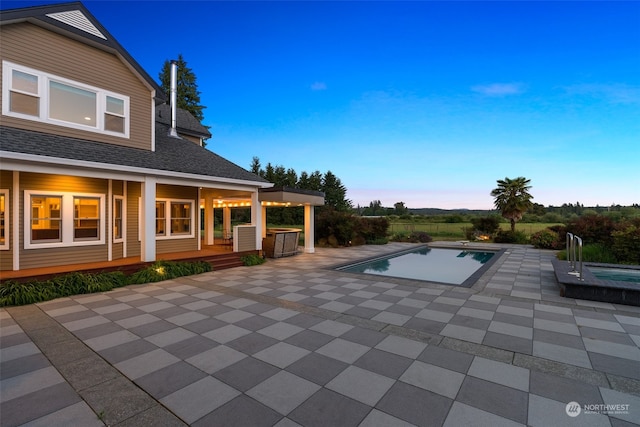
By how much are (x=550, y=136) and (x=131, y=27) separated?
1130 inches

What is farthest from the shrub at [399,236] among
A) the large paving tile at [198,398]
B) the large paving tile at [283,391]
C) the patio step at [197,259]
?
the large paving tile at [198,398]

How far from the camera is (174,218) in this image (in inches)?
459

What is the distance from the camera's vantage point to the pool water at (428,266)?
10070 mm

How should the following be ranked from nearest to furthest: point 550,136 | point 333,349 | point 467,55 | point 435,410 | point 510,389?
point 435,410, point 510,389, point 333,349, point 467,55, point 550,136

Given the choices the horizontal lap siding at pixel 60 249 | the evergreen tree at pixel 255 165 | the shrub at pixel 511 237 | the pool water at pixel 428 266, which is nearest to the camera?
the horizontal lap siding at pixel 60 249

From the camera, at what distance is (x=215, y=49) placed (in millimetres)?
17953

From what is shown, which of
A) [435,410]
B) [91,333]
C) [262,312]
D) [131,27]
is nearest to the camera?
[435,410]

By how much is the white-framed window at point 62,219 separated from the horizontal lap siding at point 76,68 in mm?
1881

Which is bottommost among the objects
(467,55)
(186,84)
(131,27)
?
(467,55)

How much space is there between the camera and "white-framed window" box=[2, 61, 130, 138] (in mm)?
7336

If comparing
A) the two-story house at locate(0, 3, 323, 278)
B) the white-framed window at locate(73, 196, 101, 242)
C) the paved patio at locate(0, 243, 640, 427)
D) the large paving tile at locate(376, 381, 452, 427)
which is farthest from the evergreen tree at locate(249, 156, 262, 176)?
the large paving tile at locate(376, 381, 452, 427)

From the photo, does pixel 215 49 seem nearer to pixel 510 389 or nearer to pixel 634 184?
pixel 510 389

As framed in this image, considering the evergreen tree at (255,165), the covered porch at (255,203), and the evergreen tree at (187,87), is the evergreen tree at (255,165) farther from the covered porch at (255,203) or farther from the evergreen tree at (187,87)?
the covered porch at (255,203)

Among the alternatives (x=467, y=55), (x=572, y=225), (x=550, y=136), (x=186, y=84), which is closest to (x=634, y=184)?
(x=550, y=136)
